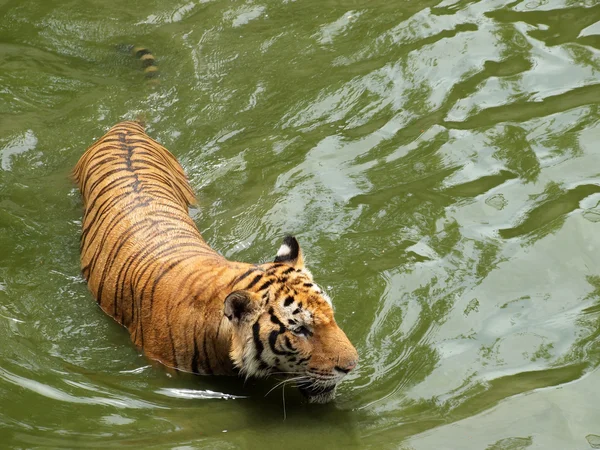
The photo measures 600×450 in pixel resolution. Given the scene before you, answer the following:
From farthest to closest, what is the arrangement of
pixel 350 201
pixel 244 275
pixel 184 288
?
pixel 350 201, pixel 184 288, pixel 244 275

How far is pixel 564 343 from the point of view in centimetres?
365

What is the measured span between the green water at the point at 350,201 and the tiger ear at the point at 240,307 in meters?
0.43

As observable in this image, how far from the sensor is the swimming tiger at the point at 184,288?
327 centimetres

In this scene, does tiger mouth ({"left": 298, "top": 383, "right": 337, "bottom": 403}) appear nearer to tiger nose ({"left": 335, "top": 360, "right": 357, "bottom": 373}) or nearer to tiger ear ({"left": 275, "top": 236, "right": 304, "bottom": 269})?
tiger nose ({"left": 335, "top": 360, "right": 357, "bottom": 373})

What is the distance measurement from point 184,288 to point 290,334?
697 millimetres

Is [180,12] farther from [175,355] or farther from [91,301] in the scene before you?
[175,355]

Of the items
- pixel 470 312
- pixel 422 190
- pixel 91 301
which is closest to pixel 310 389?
pixel 470 312

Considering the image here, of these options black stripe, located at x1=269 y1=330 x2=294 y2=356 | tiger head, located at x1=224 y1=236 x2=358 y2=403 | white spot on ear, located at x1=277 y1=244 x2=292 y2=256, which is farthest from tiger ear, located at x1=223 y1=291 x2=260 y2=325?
white spot on ear, located at x1=277 y1=244 x2=292 y2=256

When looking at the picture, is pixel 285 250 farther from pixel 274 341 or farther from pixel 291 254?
pixel 274 341

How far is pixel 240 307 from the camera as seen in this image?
10.8 ft

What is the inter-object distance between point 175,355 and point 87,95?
125 inches

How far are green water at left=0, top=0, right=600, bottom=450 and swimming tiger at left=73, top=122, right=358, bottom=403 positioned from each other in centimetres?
15

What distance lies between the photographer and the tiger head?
10.5 ft

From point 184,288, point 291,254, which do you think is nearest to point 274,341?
point 291,254
